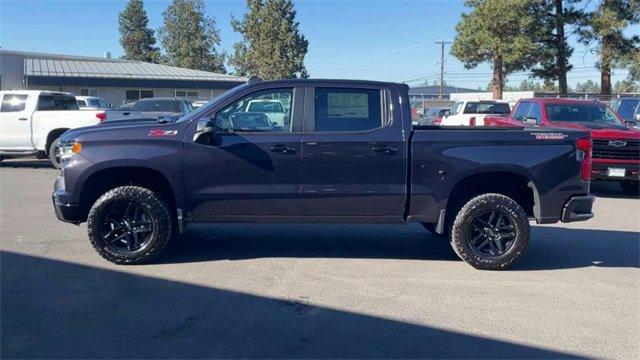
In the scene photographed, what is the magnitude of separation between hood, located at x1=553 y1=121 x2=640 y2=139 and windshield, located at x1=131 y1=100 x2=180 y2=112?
11.2 metres

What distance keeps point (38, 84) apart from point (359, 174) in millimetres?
36461

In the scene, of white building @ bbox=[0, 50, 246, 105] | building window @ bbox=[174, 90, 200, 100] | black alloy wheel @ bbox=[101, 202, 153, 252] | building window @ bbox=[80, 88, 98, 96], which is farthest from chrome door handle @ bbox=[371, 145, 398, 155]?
building window @ bbox=[80, 88, 98, 96]

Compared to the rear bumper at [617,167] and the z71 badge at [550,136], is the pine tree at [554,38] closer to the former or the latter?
the rear bumper at [617,167]

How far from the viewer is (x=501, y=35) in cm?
3347

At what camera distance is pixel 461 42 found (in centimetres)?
3644

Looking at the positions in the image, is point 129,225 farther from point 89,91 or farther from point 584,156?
point 89,91

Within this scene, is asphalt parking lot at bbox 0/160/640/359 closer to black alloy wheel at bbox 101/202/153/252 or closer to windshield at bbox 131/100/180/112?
black alloy wheel at bbox 101/202/153/252

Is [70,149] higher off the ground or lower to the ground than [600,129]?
lower

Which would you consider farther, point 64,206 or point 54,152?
point 54,152

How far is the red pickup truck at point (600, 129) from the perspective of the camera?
490 inches

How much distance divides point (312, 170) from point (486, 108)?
19.6 metres

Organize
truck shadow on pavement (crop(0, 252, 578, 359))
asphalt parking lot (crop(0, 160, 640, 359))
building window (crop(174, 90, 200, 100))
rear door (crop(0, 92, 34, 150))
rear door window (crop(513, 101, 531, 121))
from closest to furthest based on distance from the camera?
truck shadow on pavement (crop(0, 252, 578, 359)) → asphalt parking lot (crop(0, 160, 640, 359)) → rear door window (crop(513, 101, 531, 121)) → rear door (crop(0, 92, 34, 150)) → building window (crop(174, 90, 200, 100))

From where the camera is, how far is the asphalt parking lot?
4652 millimetres

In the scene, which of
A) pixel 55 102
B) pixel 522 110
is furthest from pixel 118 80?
pixel 522 110
